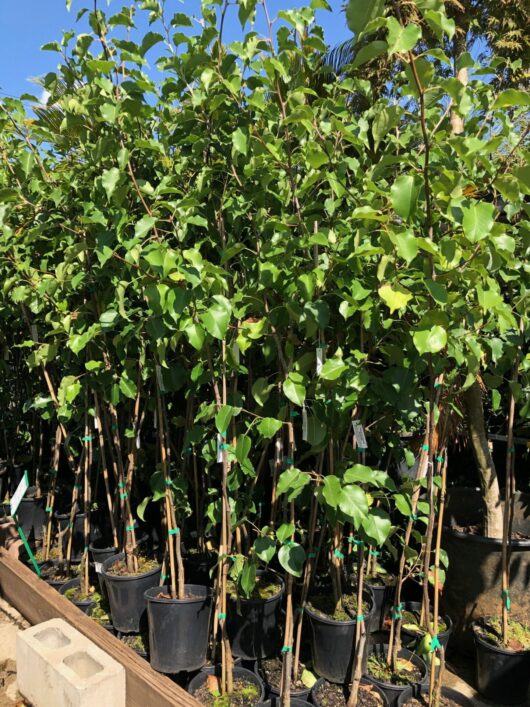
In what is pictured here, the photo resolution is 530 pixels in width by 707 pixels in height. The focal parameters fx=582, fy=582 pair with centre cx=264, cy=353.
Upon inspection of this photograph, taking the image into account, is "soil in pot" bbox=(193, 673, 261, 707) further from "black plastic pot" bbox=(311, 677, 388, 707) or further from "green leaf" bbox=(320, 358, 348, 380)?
"green leaf" bbox=(320, 358, 348, 380)

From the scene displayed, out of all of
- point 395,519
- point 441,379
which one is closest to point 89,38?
point 441,379

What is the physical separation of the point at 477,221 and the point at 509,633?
2.03 metres

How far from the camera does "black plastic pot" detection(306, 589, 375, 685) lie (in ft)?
6.78

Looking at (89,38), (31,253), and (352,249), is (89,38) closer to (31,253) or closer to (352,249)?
(352,249)

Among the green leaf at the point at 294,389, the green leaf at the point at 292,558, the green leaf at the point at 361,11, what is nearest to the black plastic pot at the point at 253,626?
the green leaf at the point at 292,558

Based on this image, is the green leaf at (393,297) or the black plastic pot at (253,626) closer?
the green leaf at (393,297)

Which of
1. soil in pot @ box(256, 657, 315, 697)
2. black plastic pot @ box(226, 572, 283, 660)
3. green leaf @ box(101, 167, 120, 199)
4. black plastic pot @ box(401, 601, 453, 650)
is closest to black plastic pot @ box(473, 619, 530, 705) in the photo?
black plastic pot @ box(401, 601, 453, 650)

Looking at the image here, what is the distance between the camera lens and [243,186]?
6.29 ft

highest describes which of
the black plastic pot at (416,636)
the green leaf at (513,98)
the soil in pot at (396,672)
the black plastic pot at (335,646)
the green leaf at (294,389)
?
the green leaf at (513,98)

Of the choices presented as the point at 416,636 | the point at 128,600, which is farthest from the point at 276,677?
the point at 128,600

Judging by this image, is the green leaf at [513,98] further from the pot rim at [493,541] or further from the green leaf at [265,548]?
the pot rim at [493,541]

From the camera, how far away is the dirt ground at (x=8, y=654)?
2432mm

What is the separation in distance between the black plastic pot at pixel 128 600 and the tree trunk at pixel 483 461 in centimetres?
158

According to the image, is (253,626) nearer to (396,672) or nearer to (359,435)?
(396,672)
